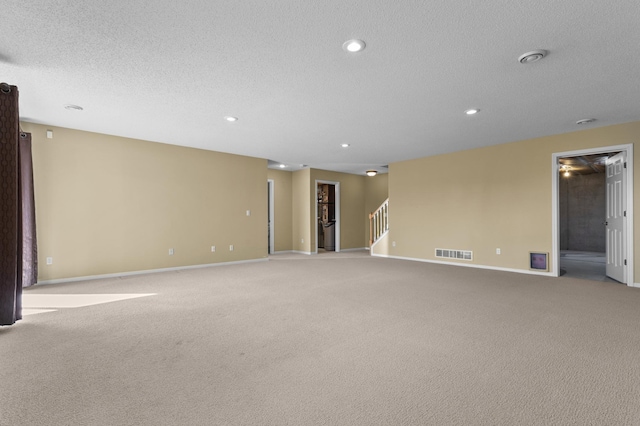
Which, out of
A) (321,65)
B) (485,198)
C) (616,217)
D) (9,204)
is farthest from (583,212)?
(9,204)

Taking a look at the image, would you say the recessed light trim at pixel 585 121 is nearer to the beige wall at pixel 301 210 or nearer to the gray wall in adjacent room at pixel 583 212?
the beige wall at pixel 301 210

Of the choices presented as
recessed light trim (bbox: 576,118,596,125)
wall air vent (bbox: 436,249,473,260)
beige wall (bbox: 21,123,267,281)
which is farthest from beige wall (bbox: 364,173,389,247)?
recessed light trim (bbox: 576,118,596,125)

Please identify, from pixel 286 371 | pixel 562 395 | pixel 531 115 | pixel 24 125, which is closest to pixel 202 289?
pixel 286 371

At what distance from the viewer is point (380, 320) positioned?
324 cm

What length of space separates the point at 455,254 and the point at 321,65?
5661 millimetres

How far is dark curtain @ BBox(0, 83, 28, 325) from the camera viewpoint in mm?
3164

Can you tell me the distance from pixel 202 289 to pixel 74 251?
2.57 m

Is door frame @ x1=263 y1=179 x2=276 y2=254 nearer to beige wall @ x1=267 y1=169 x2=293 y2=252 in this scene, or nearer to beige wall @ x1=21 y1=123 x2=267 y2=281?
beige wall @ x1=267 y1=169 x2=293 y2=252

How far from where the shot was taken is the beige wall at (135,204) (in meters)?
5.14

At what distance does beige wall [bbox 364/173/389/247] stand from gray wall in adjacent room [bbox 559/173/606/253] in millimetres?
6314

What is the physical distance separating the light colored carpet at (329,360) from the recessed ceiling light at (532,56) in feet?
8.48

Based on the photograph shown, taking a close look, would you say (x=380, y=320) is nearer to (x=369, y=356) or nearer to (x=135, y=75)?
(x=369, y=356)

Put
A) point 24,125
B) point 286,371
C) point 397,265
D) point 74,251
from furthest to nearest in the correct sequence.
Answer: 1. point 397,265
2. point 74,251
3. point 24,125
4. point 286,371

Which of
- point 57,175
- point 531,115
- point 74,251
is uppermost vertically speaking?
point 531,115
